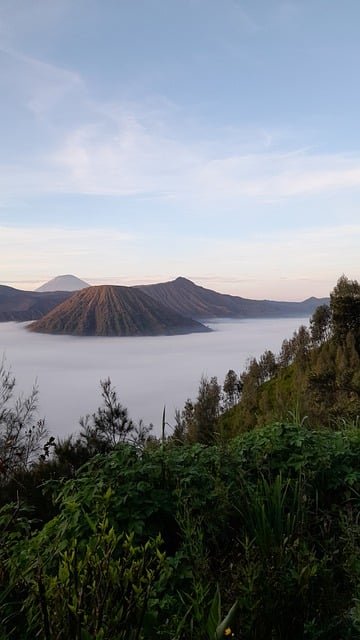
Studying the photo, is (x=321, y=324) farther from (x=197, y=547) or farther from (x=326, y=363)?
(x=197, y=547)

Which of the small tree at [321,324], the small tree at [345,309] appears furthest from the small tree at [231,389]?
the small tree at [345,309]

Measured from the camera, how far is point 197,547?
1955 millimetres

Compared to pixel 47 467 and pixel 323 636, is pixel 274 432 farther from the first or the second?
pixel 47 467

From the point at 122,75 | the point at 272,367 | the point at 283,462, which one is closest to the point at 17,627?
the point at 283,462

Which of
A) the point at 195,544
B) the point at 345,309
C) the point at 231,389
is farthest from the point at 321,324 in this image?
the point at 195,544

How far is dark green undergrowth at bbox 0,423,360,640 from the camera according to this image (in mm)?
1382

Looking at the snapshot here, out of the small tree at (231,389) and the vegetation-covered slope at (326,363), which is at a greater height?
the vegetation-covered slope at (326,363)

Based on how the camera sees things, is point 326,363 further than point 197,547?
Yes

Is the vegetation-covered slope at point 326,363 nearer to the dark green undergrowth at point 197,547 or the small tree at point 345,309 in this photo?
the small tree at point 345,309

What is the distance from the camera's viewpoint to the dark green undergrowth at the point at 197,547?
138 cm

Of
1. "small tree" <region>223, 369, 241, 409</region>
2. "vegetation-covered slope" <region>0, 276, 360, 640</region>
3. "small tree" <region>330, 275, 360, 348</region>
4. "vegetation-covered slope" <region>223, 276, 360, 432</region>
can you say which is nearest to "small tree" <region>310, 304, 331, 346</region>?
"vegetation-covered slope" <region>223, 276, 360, 432</region>

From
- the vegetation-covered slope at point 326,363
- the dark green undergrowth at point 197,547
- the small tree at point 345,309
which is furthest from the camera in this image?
the small tree at point 345,309

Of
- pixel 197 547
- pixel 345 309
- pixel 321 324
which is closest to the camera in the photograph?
pixel 197 547

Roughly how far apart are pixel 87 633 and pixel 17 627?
1.78 feet
